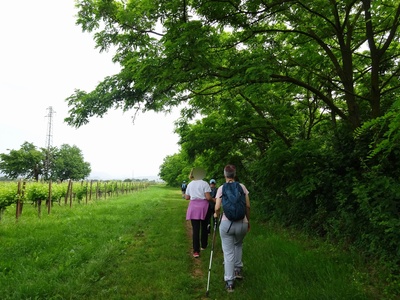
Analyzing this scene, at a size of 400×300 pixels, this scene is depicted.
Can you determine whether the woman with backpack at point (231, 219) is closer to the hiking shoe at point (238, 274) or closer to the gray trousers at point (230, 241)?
the gray trousers at point (230, 241)

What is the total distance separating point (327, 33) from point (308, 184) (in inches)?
168

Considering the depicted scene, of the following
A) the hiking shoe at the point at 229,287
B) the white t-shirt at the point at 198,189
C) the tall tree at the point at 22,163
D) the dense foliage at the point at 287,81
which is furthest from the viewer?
the tall tree at the point at 22,163

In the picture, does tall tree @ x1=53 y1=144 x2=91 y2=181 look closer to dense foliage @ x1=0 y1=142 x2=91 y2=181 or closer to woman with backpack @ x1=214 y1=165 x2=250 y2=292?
dense foliage @ x1=0 y1=142 x2=91 y2=181

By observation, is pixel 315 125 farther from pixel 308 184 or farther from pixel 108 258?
pixel 108 258

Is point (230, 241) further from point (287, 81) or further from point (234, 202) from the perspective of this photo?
point (287, 81)

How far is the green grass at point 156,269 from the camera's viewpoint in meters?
4.52

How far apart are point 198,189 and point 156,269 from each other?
2.04 metres

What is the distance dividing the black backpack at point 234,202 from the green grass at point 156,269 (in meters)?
1.17

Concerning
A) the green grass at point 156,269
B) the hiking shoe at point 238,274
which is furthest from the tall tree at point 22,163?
the hiking shoe at point 238,274

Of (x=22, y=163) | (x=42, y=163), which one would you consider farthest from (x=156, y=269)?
(x=42, y=163)

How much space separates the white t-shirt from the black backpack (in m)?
2.12

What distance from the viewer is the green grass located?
14.8 ft

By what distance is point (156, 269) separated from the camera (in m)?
5.81

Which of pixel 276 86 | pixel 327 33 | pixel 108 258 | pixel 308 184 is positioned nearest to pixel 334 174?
pixel 308 184
